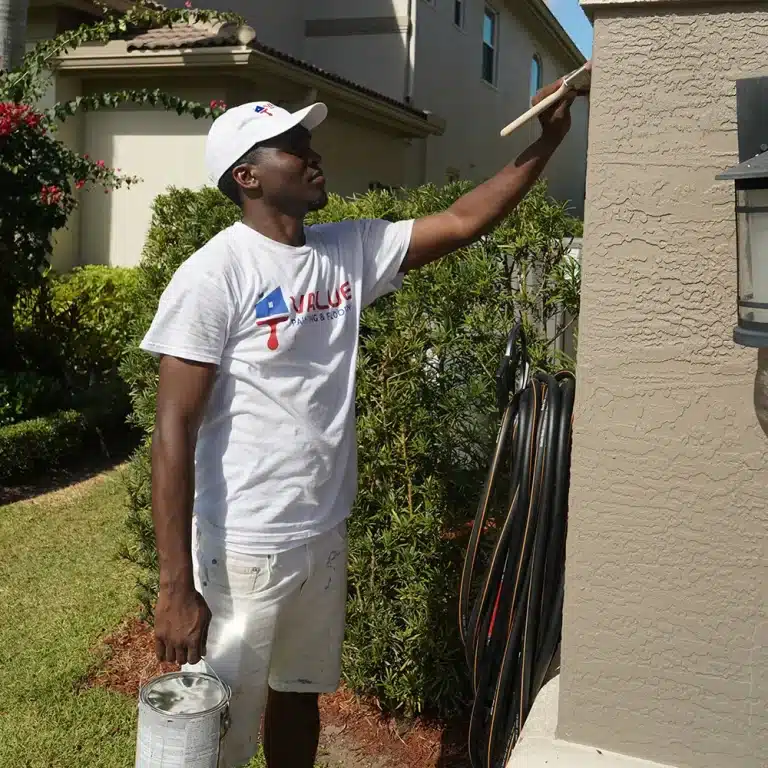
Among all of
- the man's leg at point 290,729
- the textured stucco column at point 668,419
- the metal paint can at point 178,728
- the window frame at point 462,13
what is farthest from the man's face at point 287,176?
the window frame at point 462,13

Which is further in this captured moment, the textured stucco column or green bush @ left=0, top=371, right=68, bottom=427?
green bush @ left=0, top=371, right=68, bottom=427

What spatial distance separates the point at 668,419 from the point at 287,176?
3.90ft

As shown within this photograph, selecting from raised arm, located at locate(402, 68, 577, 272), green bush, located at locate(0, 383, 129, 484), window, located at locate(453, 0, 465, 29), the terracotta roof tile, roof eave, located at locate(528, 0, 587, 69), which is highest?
roof eave, located at locate(528, 0, 587, 69)

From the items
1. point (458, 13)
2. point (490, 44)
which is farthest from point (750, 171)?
point (490, 44)

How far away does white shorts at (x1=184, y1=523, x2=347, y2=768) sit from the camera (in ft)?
7.97

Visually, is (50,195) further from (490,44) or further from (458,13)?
(490,44)

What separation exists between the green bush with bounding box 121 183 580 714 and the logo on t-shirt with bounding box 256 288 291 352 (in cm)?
101

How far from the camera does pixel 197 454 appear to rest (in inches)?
98.3

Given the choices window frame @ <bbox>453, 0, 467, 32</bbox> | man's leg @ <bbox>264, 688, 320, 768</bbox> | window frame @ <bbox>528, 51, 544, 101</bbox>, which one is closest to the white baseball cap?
man's leg @ <bbox>264, 688, 320, 768</bbox>

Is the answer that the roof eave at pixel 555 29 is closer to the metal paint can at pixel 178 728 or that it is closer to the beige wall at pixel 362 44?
the beige wall at pixel 362 44

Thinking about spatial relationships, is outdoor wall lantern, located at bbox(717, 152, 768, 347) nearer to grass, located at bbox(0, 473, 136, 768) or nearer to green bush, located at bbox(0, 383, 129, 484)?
grass, located at bbox(0, 473, 136, 768)

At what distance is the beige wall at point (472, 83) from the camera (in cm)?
1648

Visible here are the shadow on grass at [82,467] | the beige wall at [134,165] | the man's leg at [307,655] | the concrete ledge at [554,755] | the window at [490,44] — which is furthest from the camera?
the window at [490,44]

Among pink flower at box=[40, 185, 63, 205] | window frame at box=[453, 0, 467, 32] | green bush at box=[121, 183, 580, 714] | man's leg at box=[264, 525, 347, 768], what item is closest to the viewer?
man's leg at box=[264, 525, 347, 768]
